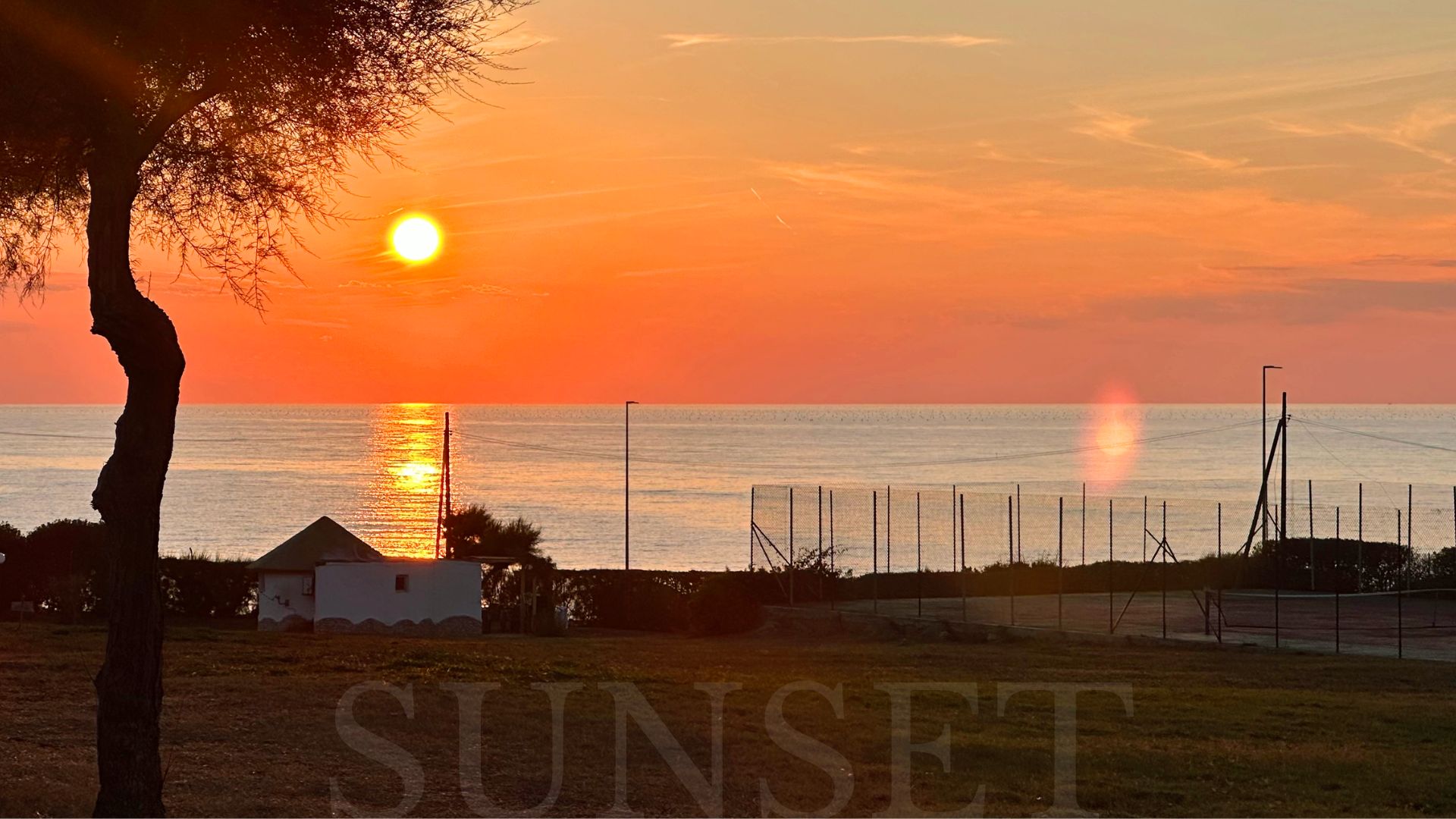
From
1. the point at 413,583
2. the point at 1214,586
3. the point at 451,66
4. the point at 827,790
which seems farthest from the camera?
the point at 1214,586

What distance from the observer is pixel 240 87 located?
9820mm

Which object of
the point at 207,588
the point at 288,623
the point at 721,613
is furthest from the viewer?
the point at 207,588

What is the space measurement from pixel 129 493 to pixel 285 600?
33887 mm

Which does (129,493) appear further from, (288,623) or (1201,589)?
(1201,589)

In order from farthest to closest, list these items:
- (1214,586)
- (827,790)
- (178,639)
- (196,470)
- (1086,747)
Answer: (196,470), (1214,586), (178,639), (1086,747), (827,790)

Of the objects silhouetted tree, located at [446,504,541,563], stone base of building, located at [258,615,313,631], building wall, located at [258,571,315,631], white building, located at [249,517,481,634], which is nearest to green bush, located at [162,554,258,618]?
white building, located at [249,517,481,634]

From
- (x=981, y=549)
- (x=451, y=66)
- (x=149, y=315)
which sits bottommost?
(x=981, y=549)

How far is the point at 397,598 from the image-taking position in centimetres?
4103

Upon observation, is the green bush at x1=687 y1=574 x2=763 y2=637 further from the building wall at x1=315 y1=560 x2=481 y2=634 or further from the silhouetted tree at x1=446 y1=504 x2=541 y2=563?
the silhouetted tree at x1=446 y1=504 x2=541 y2=563

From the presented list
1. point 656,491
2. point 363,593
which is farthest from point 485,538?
point 656,491

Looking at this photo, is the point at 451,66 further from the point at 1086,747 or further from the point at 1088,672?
the point at 1088,672

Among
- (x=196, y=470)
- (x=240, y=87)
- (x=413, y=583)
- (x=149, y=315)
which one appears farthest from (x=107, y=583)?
(x=196, y=470)

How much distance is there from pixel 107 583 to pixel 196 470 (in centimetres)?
16211

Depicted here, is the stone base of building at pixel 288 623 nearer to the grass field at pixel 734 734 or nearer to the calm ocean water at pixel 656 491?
the grass field at pixel 734 734
